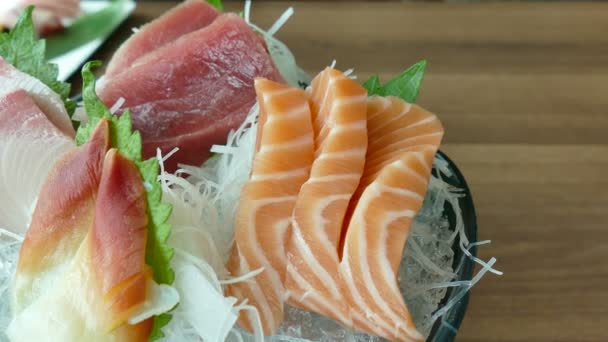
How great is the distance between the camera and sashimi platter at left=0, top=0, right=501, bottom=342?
0.85m

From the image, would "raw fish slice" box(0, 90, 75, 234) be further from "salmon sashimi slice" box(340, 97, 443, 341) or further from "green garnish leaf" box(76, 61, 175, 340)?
"salmon sashimi slice" box(340, 97, 443, 341)

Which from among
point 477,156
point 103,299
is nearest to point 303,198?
point 103,299

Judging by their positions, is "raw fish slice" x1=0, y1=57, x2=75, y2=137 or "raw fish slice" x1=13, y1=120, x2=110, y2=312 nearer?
"raw fish slice" x1=13, y1=120, x2=110, y2=312

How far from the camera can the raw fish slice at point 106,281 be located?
82cm

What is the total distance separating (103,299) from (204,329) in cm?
14

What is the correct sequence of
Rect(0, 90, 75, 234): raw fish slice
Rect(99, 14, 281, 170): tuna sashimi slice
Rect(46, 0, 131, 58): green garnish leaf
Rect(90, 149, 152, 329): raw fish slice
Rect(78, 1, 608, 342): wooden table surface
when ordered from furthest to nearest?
Rect(46, 0, 131, 58): green garnish leaf
Rect(78, 1, 608, 342): wooden table surface
Rect(99, 14, 281, 170): tuna sashimi slice
Rect(0, 90, 75, 234): raw fish slice
Rect(90, 149, 152, 329): raw fish slice

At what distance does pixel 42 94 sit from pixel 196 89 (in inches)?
11.3

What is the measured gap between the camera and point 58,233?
0.90 metres

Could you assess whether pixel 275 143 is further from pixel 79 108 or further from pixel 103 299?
pixel 79 108

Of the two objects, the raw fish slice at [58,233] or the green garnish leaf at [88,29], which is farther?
the green garnish leaf at [88,29]

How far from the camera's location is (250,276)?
92cm

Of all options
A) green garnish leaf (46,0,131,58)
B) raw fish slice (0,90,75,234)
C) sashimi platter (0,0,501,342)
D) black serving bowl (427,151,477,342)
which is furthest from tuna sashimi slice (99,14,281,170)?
green garnish leaf (46,0,131,58)

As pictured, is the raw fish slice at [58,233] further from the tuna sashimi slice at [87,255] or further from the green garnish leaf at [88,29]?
the green garnish leaf at [88,29]

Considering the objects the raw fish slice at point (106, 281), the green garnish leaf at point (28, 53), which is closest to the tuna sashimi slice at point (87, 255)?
the raw fish slice at point (106, 281)
